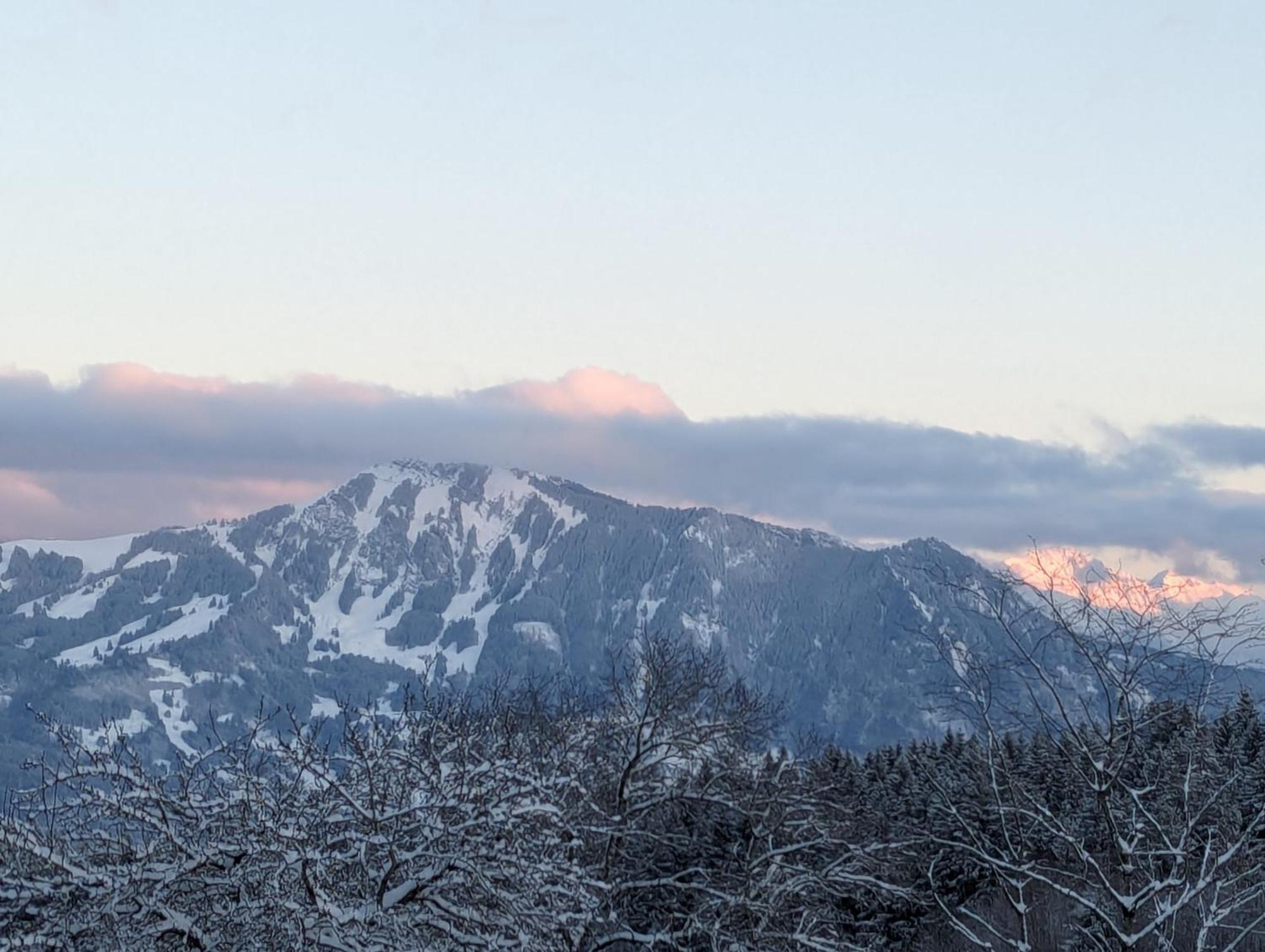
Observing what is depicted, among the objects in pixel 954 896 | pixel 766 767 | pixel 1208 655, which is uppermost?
pixel 1208 655

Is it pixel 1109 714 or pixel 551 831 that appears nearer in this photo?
pixel 1109 714

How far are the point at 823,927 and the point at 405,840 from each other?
14620mm

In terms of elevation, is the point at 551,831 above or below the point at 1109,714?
below

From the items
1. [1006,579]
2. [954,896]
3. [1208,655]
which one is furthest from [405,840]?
[954,896]

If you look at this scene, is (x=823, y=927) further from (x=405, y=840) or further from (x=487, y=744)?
(x=405, y=840)

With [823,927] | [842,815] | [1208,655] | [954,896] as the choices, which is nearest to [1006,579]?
[1208,655]

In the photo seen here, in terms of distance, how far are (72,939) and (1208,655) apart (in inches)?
497

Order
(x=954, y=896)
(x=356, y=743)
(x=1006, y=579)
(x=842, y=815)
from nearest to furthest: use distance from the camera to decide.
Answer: (x=1006, y=579) → (x=356, y=743) → (x=842, y=815) → (x=954, y=896)

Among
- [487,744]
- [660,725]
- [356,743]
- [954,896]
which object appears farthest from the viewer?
[954,896]

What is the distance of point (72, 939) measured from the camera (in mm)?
16281

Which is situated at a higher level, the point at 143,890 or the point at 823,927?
the point at 143,890

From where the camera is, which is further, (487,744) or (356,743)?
(487,744)

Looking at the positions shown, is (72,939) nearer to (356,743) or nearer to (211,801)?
(211,801)

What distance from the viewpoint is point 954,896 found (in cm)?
4816
